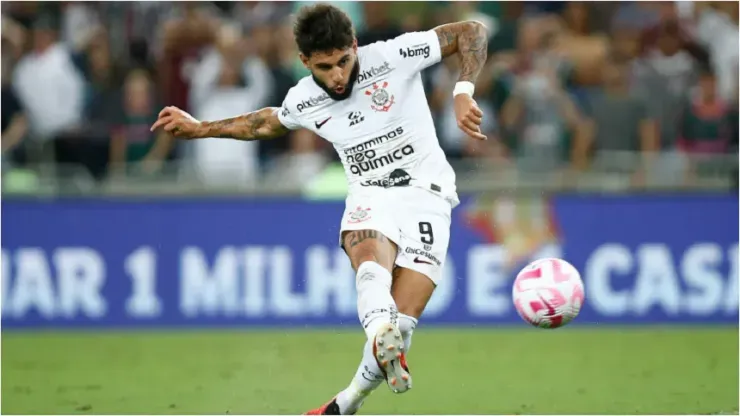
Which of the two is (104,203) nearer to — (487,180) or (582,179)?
(487,180)

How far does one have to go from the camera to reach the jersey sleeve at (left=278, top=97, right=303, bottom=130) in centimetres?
894

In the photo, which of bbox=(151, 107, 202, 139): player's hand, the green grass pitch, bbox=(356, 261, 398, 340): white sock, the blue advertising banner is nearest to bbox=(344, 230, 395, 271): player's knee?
bbox=(356, 261, 398, 340): white sock

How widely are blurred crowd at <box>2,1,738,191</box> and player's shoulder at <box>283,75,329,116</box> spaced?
246 inches

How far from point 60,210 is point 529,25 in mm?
6191

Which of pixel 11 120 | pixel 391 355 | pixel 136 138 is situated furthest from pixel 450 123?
pixel 391 355

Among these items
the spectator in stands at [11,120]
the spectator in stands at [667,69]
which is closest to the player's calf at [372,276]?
the spectator in stands at [667,69]

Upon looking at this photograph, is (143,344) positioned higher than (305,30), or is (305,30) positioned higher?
(305,30)

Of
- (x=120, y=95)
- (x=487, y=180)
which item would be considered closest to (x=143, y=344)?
(x=120, y=95)

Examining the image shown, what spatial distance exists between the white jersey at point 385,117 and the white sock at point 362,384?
4.04ft

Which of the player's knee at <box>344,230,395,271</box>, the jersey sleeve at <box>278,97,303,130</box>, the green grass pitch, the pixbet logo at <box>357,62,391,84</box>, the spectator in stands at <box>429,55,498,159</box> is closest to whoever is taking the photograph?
the player's knee at <box>344,230,395,271</box>

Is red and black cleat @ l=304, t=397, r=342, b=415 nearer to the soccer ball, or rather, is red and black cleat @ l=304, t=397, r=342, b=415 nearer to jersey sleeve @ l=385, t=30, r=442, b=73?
the soccer ball

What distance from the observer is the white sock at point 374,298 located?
7.71 m

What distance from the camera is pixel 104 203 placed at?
1555 cm

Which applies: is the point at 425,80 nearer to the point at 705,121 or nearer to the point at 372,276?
the point at 705,121
